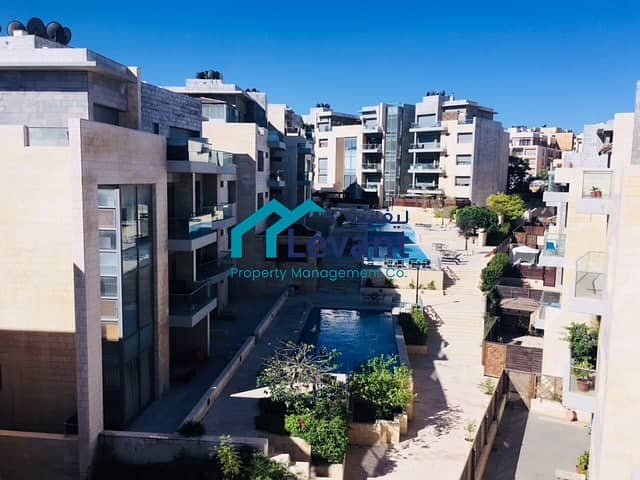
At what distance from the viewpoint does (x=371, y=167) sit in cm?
6128

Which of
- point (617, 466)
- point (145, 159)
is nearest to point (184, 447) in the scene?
point (145, 159)

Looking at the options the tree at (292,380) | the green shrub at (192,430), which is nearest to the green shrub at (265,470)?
the green shrub at (192,430)

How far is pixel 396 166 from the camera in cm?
6053

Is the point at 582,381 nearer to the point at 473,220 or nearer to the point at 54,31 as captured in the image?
the point at 54,31

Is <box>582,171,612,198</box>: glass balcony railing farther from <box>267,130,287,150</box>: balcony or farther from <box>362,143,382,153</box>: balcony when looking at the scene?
<box>362,143,382,153</box>: balcony

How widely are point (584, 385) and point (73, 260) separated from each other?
38.5ft

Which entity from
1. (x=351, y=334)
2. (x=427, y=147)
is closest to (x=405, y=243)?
(x=351, y=334)

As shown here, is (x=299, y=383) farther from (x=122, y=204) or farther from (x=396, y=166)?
(x=396, y=166)

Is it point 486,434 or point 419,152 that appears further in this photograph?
point 419,152

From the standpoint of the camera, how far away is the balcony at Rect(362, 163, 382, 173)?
A: 60.9m

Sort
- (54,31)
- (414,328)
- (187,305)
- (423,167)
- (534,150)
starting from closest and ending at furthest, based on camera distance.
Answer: (187,305)
(54,31)
(414,328)
(423,167)
(534,150)

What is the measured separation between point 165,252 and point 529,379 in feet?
43.1

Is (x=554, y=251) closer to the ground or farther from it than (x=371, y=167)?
closer to the ground

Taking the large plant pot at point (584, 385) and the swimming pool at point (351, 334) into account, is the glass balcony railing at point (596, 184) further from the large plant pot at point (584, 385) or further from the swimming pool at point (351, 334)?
the swimming pool at point (351, 334)
